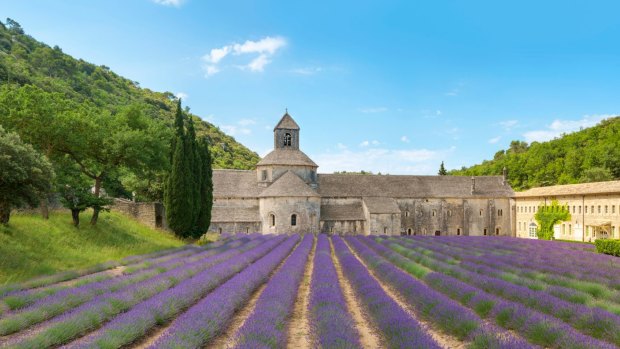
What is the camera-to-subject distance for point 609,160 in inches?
2638

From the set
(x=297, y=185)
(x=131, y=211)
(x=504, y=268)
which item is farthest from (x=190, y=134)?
(x=504, y=268)

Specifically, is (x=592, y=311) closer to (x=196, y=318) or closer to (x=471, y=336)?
(x=471, y=336)

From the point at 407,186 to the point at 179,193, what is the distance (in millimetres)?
29311

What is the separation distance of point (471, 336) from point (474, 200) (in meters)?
44.9

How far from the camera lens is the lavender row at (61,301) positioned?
8.27 meters

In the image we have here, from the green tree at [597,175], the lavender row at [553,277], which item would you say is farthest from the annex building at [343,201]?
the green tree at [597,175]

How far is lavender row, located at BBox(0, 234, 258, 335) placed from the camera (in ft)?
27.1

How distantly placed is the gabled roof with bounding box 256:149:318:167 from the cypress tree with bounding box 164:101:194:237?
708 inches

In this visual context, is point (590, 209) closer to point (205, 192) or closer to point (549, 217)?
point (549, 217)

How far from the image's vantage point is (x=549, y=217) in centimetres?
4512

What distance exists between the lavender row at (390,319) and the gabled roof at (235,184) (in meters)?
31.4

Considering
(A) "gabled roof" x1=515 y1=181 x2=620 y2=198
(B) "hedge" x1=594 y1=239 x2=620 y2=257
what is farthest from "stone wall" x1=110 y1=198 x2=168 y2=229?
(A) "gabled roof" x1=515 y1=181 x2=620 y2=198

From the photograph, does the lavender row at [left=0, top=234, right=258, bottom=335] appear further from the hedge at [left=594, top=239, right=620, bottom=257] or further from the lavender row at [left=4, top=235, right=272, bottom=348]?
the hedge at [left=594, top=239, right=620, bottom=257]

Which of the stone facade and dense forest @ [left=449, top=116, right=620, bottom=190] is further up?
dense forest @ [left=449, top=116, right=620, bottom=190]
